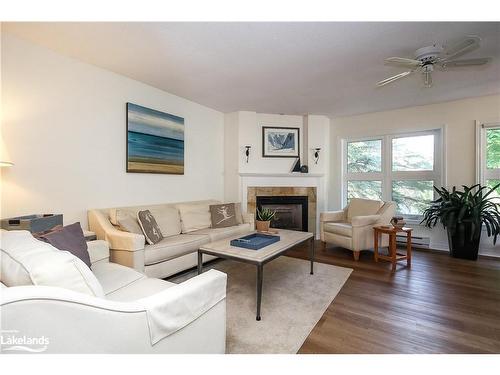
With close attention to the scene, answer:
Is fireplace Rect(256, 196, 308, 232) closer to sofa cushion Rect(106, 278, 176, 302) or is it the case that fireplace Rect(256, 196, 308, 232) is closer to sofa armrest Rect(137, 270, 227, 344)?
sofa cushion Rect(106, 278, 176, 302)

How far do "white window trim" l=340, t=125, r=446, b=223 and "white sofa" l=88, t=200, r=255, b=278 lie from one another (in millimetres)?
2489

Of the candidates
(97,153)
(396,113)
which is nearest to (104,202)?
(97,153)

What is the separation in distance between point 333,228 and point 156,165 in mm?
2819

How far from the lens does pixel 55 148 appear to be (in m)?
2.45

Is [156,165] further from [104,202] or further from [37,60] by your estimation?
[37,60]

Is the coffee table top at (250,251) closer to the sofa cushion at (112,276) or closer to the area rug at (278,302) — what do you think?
the area rug at (278,302)

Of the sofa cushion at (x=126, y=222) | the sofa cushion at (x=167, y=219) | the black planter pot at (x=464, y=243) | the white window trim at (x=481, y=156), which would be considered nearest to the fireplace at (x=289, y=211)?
the sofa cushion at (x=167, y=219)

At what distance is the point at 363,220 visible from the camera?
3.47 m

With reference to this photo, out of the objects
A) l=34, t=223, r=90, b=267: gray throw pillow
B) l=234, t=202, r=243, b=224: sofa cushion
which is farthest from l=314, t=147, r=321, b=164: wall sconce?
l=34, t=223, r=90, b=267: gray throw pillow

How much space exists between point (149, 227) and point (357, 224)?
9.07 feet

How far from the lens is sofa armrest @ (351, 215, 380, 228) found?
3449 millimetres

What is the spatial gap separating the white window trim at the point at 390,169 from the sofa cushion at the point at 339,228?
1.30m

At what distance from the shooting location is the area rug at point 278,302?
1671 mm

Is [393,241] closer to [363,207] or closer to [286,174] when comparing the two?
[363,207]
